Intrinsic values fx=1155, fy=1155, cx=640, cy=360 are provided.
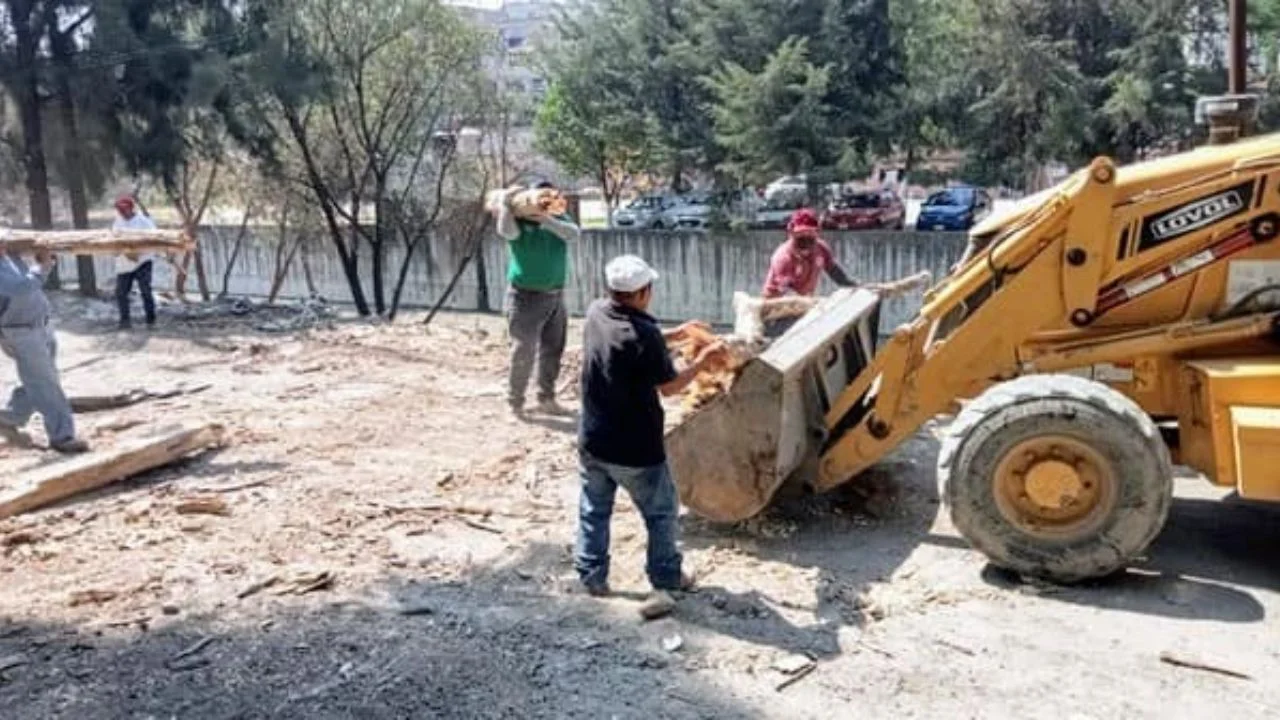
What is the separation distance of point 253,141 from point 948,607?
16.4 m

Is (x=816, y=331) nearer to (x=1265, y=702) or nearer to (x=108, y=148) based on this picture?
(x=1265, y=702)

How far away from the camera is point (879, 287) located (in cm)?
691

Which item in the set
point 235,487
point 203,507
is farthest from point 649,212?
point 203,507

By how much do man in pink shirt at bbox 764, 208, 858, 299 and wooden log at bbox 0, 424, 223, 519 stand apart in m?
3.73

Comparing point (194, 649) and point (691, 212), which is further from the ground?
point (691, 212)

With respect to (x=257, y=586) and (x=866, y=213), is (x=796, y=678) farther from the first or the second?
(x=866, y=213)

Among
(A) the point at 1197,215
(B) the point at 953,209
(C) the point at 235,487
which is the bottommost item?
(C) the point at 235,487

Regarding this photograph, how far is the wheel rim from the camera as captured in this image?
15.6ft

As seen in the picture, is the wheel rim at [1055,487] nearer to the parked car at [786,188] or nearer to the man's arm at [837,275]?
the man's arm at [837,275]

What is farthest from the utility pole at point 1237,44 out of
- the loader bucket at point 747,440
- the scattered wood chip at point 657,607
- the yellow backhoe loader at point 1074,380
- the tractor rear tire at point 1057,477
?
the scattered wood chip at point 657,607

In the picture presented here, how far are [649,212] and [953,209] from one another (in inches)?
A: 325

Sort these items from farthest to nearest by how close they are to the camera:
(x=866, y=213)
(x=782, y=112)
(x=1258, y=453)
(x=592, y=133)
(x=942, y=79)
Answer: (x=592, y=133) < (x=866, y=213) < (x=942, y=79) < (x=782, y=112) < (x=1258, y=453)

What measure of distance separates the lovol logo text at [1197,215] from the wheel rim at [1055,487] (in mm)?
1082

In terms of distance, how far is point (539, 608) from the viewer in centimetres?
464
